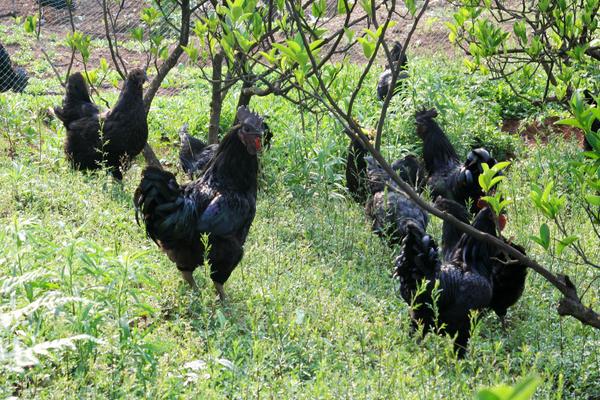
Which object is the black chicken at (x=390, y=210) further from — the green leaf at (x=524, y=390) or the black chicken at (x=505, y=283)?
the green leaf at (x=524, y=390)

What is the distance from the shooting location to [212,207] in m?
5.54

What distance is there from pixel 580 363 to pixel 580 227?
2987 mm

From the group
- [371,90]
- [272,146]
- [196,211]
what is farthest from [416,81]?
[196,211]

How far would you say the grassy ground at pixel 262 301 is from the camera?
144 inches

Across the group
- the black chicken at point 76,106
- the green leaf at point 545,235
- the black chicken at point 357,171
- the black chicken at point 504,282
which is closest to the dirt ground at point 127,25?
the black chicken at point 76,106

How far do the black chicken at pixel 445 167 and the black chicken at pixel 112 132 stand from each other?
311 centimetres

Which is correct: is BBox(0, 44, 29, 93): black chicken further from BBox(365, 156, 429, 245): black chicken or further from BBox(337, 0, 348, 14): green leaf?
BBox(337, 0, 348, 14): green leaf

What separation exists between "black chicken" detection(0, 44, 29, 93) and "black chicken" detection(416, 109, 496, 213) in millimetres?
7390

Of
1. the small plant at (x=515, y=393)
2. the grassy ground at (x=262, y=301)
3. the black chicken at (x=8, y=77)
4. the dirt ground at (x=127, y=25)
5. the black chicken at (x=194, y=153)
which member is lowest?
the grassy ground at (x=262, y=301)

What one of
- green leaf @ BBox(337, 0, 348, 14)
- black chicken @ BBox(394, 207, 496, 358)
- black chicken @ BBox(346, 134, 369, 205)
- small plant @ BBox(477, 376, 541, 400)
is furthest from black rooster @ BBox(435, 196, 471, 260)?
small plant @ BBox(477, 376, 541, 400)

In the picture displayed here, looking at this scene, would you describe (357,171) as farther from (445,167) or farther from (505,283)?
(505,283)

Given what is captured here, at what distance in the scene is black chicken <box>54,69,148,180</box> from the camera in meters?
7.82

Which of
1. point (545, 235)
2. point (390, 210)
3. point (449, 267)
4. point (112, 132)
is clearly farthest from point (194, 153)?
point (545, 235)

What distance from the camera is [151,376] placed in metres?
3.74
